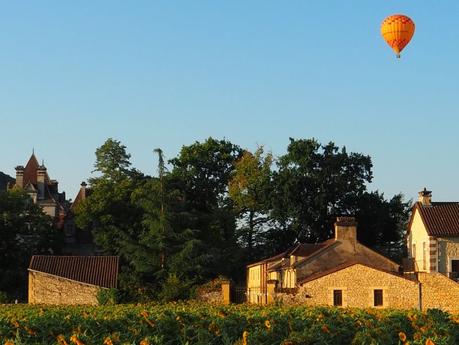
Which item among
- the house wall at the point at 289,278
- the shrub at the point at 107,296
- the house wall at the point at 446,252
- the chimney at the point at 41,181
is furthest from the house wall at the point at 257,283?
the chimney at the point at 41,181

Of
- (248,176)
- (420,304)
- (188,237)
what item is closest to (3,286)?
(188,237)

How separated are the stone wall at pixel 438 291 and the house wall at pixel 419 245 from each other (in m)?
11.3

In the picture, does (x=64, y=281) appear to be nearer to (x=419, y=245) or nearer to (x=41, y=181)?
(x=419, y=245)

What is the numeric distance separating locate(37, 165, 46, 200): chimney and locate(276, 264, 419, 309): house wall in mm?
48938

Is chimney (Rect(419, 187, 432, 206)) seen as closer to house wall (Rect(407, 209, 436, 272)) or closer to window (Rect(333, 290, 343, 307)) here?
house wall (Rect(407, 209, 436, 272))

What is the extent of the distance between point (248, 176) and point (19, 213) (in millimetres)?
17490

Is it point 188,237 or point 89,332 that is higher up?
point 188,237

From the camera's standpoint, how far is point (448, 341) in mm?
16219

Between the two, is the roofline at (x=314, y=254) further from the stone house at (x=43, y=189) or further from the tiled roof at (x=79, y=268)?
the stone house at (x=43, y=189)

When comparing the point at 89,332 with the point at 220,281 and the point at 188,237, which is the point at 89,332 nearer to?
the point at 220,281

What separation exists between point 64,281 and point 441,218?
897 inches

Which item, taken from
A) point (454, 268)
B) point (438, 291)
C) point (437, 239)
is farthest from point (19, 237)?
point (438, 291)

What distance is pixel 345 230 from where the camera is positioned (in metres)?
52.1

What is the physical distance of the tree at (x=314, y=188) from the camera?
68625mm
